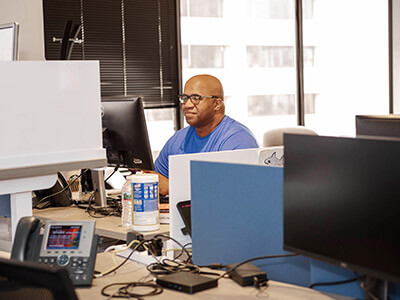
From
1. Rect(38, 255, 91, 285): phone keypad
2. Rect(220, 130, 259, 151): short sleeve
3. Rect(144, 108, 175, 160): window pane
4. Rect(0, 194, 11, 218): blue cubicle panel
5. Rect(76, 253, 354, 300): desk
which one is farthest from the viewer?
Rect(144, 108, 175, 160): window pane

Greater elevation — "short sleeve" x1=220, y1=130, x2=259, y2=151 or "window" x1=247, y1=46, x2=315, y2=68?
"window" x1=247, y1=46, x2=315, y2=68

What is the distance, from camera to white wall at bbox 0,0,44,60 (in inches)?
166

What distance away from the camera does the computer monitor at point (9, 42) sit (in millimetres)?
2473

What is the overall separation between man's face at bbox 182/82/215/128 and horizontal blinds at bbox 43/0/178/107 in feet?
5.08

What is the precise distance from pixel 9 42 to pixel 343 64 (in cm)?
414

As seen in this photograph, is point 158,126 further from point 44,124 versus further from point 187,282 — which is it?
point 187,282

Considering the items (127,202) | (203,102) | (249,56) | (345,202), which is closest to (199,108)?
(203,102)

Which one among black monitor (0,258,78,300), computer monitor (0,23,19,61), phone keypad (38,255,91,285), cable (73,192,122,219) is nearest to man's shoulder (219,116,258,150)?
cable (73,192,122,219)

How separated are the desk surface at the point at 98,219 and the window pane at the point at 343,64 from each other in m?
3.57

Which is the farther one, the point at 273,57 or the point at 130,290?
the point at 273,57

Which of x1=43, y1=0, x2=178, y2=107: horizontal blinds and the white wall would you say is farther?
x1=43, y1=0, x2=178, y2=107: horizontal blinds

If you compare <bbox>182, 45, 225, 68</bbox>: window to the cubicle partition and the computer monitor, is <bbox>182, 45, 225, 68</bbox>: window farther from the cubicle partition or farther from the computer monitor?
the cubicle partition

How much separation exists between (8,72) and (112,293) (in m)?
0.87

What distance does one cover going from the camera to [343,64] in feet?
19.4
